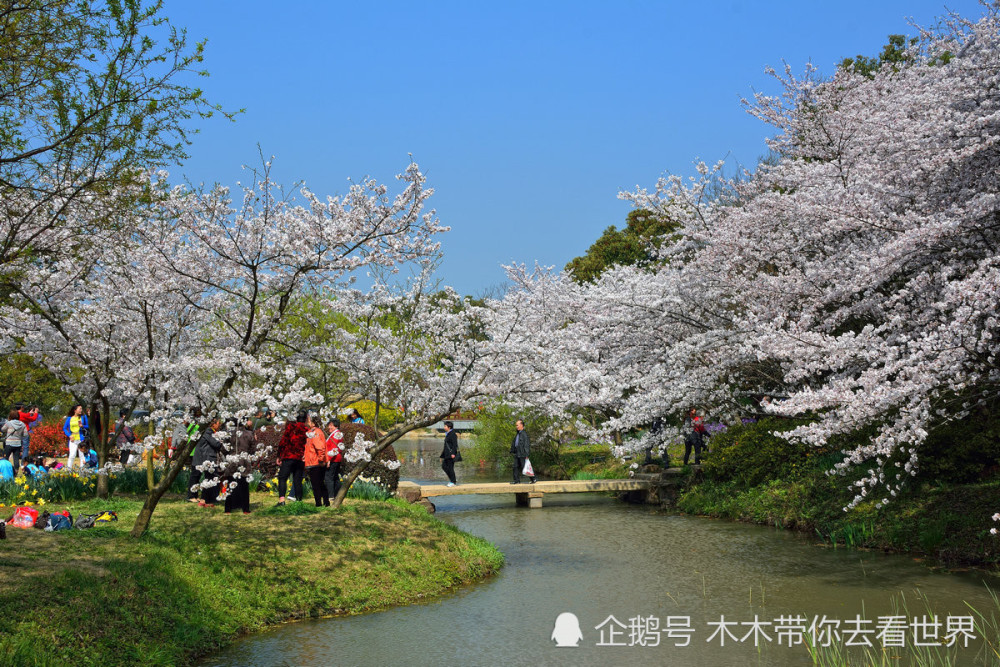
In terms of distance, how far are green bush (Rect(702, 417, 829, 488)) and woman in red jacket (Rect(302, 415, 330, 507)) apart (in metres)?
8.95

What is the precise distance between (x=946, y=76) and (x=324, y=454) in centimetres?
1122

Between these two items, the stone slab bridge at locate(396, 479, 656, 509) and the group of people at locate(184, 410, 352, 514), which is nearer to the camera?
the group of people at locate(184, 410, 352, 514)

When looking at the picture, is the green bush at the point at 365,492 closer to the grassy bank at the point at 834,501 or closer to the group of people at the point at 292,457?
the group of people at the point at 292,457

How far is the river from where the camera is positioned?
8227mm

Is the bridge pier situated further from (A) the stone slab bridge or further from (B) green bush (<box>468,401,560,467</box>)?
(B) green bush (<box>468,401,560,467</box>)

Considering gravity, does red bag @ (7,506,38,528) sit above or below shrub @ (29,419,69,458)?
below

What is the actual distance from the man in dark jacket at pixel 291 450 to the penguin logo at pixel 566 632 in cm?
669

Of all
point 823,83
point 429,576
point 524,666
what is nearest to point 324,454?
point 429,576

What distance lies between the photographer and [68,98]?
7375 mm

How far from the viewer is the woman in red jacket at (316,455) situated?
13.9 m

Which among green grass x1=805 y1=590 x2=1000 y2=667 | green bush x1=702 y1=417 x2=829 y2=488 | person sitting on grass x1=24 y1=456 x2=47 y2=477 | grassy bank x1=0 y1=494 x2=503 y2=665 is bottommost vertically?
green grass x1=805 y1=590 x2=1000 y2=667

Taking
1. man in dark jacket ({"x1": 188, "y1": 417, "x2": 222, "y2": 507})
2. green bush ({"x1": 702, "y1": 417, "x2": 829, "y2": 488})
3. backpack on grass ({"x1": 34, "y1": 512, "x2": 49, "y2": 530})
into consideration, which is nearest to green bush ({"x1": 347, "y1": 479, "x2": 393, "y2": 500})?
man in dark jacket ({"x1": 188, "y1": 417, "x2": 222, "y2": 507})

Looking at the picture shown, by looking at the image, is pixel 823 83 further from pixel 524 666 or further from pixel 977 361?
pixel 524 666

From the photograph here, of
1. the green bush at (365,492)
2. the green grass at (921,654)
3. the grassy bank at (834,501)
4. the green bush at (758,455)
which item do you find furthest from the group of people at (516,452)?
the green grass at (921,654)
